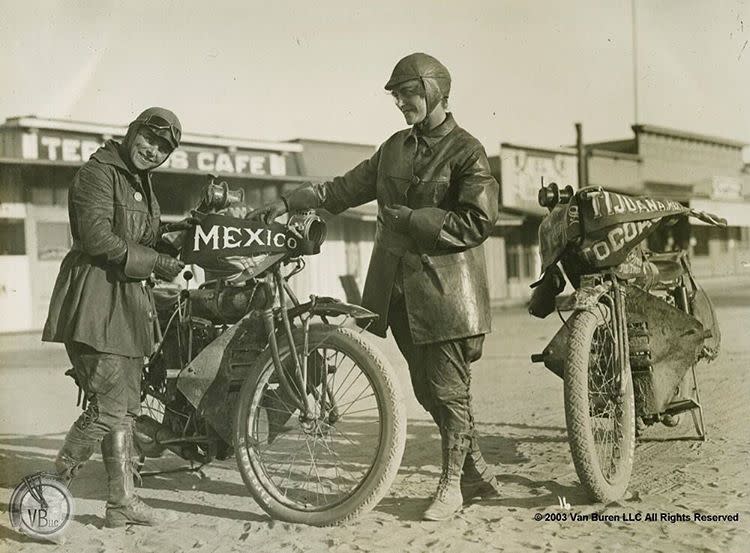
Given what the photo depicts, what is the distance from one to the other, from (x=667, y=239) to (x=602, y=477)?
96.1ft

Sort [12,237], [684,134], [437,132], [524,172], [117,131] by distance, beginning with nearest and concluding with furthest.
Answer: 1. [437,132]
2. [12,237]
3. [117,131]
4. [524,172]
5. [684,134]

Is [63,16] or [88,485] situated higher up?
[63,16]

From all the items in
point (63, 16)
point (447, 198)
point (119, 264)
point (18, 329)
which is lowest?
point (18, 329)

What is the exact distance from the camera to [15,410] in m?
6.98

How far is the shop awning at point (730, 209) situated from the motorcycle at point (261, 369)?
32.1 metres

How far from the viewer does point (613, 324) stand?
3730 mm

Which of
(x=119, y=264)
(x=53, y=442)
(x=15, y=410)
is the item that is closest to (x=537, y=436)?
(x=119, y=264)

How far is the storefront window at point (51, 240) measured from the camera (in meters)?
18.3

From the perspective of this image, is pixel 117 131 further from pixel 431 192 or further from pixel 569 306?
pixel 569 306

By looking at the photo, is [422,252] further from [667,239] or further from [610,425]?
[667,239]

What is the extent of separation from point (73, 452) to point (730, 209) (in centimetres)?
3521

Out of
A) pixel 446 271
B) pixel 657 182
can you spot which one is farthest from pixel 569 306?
pixel 657 182

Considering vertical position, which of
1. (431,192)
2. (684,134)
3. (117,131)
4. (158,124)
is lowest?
(431,192)

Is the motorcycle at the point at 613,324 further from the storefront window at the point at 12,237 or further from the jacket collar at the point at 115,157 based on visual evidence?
the storefront window at the point at 12,237
